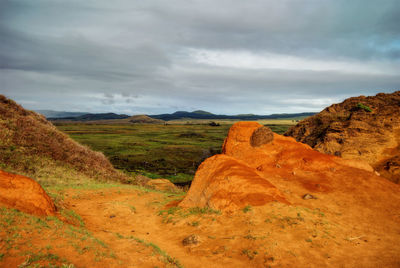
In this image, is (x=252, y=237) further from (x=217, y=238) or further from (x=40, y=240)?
(x=40, y=240)

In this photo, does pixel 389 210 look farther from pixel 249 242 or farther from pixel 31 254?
pixel 31 254

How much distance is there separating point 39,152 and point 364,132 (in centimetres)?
3631

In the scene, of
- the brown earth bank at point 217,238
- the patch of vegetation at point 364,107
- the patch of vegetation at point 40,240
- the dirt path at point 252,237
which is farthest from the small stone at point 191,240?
the patch of vegetation at point 364,107

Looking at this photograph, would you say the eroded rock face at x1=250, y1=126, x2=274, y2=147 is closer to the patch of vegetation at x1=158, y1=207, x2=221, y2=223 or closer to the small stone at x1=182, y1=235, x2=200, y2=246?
the patch of vegetation at x1=158, y1=207, x2=221, y2=223

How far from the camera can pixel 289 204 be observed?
42.8 feet

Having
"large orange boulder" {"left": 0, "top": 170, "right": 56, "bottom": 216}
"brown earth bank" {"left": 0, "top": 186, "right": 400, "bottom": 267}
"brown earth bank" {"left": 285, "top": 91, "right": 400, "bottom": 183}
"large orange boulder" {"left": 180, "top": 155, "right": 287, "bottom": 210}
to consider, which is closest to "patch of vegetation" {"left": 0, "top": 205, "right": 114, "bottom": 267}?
"brown earth bank" {"left": 0, "top": 186, "right": 400, "bottom": 267}

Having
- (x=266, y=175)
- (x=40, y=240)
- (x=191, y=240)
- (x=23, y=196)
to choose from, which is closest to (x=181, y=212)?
(x=191, y=240)

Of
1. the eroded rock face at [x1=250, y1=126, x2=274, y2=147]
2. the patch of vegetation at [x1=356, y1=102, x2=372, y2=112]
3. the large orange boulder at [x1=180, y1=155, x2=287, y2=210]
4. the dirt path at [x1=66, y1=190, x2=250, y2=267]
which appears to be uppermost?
the patch of vegetation at [x1=356, y1=102, x2=372, y2=112]

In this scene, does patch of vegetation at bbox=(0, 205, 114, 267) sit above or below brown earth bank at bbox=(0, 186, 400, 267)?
above

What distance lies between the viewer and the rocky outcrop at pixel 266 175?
45.3 feet

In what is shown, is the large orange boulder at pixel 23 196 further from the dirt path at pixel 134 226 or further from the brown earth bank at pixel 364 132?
the brown earth bank at pixel 364 132

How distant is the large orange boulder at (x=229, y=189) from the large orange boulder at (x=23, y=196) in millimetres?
7713

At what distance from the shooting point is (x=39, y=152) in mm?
27656

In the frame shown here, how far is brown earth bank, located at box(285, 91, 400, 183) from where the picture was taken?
21719 millimetres
